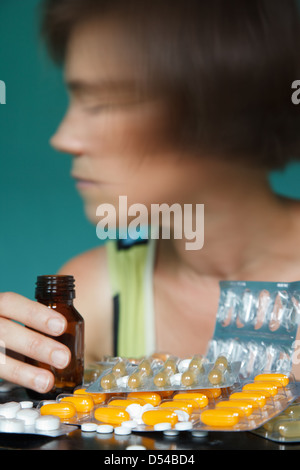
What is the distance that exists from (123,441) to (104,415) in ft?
0.18

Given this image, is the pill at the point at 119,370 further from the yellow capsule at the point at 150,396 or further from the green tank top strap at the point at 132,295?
the green tank top strap at the point at 132,295

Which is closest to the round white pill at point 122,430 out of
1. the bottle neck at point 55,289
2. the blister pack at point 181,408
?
the blister pack at point 181,408

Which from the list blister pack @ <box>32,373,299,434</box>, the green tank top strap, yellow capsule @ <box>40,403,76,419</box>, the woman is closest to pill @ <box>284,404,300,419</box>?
blister pack @ <box>32,373,299,434</box>

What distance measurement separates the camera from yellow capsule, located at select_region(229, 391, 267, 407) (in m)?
0.58

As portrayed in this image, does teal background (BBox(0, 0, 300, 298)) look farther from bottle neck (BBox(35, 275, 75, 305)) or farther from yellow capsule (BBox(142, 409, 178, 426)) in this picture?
yellow capsule (BBox(142, 409, 178, 426))

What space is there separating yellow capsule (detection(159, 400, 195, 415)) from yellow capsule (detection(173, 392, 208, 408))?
0.01 meters

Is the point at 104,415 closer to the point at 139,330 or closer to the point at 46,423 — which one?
the point at 46,423

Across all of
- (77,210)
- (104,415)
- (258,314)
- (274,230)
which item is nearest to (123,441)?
(104,415)

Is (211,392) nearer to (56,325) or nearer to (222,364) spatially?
(222,364)

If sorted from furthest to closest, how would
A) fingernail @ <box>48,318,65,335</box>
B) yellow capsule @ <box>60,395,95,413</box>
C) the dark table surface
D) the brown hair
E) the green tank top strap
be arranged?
the green tank top strap
the brown hair
fingernail @ <box>48,318,65,335</box>
yellow capsule @ <box>60,395,95,413</box>
the dark table surface

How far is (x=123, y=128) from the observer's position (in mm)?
1287

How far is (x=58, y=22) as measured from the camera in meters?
1.36

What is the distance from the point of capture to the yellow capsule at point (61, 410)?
23.1 inches

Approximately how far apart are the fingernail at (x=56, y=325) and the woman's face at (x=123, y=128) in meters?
0.60
